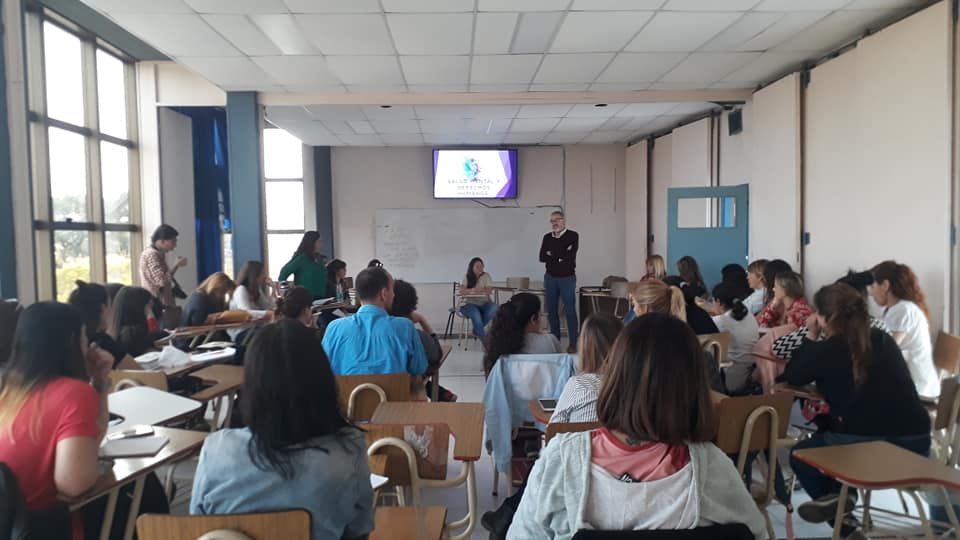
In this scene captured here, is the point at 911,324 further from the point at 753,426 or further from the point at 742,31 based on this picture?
the point at 742,31

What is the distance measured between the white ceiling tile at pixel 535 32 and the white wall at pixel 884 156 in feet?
7.65

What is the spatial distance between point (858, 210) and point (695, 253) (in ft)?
7.40

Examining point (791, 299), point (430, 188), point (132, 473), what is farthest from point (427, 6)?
point (430, 188)

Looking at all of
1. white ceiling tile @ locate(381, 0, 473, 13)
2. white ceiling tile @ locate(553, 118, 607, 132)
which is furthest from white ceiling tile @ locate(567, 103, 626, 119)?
white ceiling tile @ locate(381, 0, 473, 13)

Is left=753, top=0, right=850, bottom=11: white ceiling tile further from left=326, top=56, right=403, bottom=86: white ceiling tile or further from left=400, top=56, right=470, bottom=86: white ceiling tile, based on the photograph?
left=326, top=56, right=403, bottom=86: white ceiling tile

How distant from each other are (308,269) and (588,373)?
4.73 meters

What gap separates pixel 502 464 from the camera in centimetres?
302

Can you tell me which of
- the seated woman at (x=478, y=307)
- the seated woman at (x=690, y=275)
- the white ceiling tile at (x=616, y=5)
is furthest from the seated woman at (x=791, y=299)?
the seated woman at (x=478, y=307)

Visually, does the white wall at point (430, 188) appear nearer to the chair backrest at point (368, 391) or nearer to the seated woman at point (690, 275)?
the seated woman at point (690, 275)

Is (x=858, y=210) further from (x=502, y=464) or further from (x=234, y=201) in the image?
(x=234, y=201)

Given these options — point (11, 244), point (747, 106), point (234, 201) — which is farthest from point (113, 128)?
point (747, 106)

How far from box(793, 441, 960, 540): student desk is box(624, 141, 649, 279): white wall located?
731 cm

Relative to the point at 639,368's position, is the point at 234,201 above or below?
above

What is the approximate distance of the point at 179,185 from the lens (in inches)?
297
